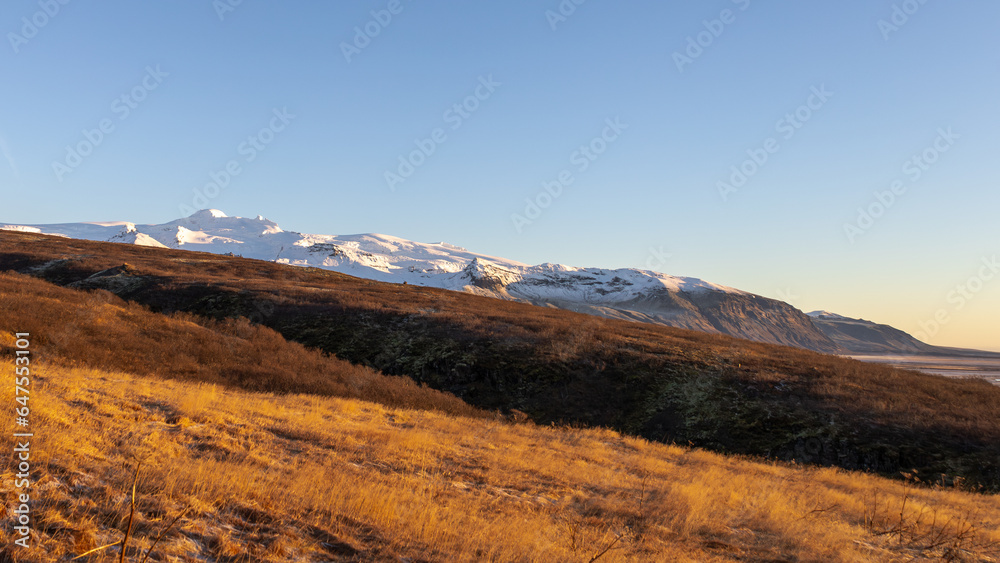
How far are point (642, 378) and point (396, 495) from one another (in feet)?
68.7

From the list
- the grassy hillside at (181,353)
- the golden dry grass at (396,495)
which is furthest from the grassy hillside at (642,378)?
the golden dry grass at (396,495)

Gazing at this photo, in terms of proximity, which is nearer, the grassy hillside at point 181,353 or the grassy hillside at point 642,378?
the grassy hillside at point 181,353

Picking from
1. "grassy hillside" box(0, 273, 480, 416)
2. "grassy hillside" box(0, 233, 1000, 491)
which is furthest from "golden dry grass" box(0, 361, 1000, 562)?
"grassy hillside" box(0, 233, 1000, 491)

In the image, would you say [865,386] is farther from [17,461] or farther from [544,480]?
[17,461]

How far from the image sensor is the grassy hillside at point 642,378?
65.9 ft

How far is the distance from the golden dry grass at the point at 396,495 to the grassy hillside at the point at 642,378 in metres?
4.07

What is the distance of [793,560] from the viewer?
26.0 feet

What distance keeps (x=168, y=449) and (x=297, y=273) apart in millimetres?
53126

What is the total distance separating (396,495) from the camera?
26.4 ft

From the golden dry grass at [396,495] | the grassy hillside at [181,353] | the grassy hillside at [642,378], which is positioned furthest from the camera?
the grassy hillside at [642,378]

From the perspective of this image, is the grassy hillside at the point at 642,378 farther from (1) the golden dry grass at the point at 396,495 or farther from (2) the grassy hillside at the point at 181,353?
(1) the golden dry grass at the point at 396,495

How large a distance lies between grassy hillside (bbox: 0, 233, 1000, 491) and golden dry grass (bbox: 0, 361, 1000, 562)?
13.4 feet

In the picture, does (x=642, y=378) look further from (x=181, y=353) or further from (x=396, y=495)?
(x=181, y=353)

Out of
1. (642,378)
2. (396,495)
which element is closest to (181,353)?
(396,495)
